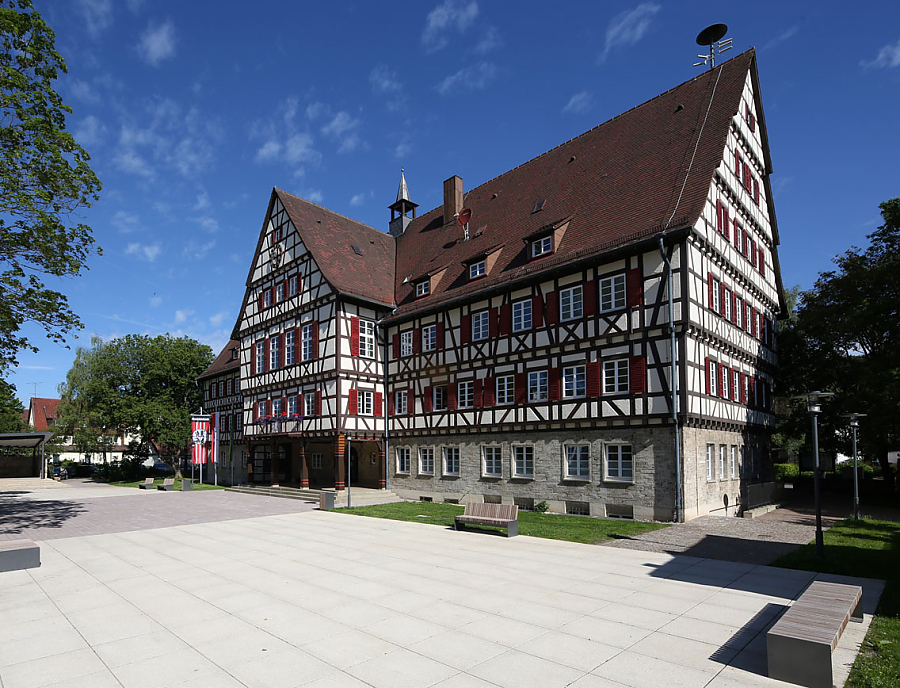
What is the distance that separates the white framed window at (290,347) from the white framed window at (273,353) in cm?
118

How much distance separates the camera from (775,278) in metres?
30.1

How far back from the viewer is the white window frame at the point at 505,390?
80.8 feet

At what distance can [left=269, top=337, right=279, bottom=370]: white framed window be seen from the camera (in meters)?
34.8

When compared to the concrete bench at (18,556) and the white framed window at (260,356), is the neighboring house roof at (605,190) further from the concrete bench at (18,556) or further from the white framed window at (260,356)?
the concrete bench at (18,556)

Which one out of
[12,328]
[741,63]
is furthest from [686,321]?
[12,328]

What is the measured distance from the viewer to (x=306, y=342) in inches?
1268

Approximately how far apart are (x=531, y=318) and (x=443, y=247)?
961cm

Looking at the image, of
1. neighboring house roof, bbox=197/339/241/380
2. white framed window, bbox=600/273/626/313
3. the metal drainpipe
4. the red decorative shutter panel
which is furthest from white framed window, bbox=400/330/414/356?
neighboring house roof, bbox=197/339/241/380

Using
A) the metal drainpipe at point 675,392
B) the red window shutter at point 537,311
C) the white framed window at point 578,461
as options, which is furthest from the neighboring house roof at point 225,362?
the metal drainpipe at point 675,392

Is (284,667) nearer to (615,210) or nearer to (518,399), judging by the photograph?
(518,399)

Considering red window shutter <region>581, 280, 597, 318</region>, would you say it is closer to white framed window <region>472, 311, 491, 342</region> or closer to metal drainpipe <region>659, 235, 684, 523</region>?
metal drainpipe <region>659, 235, 684, 523</region>

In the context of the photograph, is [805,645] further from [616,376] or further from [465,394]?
[465,394]

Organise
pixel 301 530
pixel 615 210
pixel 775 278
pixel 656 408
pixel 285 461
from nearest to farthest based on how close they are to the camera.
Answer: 1. pixel 301 530
2. pixel 656 408
3. pixel 615 210
4. pixel 775 278
5. pixel 285 461

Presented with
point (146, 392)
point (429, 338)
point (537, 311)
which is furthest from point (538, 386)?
point (146, 392)
